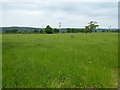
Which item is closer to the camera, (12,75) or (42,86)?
(42,86)

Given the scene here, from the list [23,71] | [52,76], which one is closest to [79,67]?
[52,76]

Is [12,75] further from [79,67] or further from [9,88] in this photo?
[79,67]

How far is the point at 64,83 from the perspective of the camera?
317 inches

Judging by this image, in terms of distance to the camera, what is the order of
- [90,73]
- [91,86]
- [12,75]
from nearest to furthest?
[91,86] → [12,75] → [90,73]

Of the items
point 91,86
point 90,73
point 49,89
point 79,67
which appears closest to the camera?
point 49,89

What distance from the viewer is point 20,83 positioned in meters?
7.74

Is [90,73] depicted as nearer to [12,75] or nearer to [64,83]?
[64,83]

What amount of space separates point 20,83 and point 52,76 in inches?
54.1

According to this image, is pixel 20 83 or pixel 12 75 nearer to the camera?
pixel 20 83

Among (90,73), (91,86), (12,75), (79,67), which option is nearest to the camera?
(91,86)

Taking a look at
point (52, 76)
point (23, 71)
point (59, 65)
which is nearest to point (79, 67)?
point (59, 65)

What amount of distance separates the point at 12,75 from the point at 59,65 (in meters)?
2.57

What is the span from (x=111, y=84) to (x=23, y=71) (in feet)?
10.2

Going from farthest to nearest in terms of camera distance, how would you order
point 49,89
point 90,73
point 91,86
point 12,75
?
1. point 90,73
2. point 12,75
3. point 91,86
4. point 49,89
